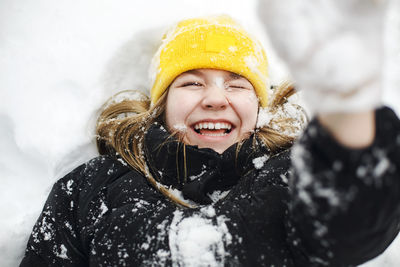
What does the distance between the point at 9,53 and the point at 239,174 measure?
1.33 meters

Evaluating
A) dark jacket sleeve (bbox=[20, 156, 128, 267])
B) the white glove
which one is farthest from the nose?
the white glove

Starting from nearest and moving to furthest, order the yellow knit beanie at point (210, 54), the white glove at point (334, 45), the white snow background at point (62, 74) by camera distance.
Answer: the white glove at point (334, 45) → the yellow knit beanie at point (210, 54) → the white snow background at point (62, 74)

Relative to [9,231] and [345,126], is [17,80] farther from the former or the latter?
[345,126]

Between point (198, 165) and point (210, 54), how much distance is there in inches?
19.2

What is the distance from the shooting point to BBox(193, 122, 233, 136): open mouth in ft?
4.69

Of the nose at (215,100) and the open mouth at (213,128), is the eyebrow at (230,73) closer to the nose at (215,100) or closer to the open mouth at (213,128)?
the nose at (215,100)

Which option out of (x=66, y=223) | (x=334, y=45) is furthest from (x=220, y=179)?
(x=334, y=45)

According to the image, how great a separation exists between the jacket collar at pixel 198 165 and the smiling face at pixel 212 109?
0.09m

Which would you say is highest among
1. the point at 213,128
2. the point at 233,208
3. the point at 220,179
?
the point at 213,128

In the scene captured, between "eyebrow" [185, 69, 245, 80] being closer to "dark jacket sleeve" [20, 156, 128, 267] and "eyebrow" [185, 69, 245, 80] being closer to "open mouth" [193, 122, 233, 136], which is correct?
"open mouth" [193, 122, 233, 136]

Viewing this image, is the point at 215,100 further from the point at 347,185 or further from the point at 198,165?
the point at 347,185

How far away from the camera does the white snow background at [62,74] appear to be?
1.62 m

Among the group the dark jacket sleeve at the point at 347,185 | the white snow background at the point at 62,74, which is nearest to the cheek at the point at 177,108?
the white snow background at the point at 62,74

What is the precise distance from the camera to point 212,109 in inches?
55.7
